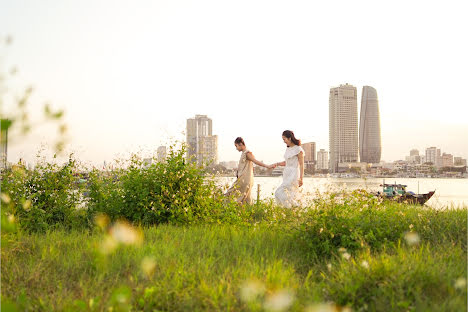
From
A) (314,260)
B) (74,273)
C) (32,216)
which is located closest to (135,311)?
(74,273)

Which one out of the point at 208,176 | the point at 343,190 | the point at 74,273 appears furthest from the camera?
the point at 208,176

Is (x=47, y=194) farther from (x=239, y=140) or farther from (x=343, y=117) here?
(x=343, y=117)

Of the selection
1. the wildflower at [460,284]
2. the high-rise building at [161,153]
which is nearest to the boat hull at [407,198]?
the wildflower at [460,284]

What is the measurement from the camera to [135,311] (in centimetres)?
297

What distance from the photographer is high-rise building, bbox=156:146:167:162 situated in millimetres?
7270

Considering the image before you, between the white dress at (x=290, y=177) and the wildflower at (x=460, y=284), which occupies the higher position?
the white dress at (x=290, y=177)

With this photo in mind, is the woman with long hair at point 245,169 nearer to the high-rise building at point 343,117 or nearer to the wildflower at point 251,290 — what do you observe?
the wildflower at point 251,290

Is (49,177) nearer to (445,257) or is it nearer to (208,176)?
(208,176)

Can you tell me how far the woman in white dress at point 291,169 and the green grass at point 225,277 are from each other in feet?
15.3

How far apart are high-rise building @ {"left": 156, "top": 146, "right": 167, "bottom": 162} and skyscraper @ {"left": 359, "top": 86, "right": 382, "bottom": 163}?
152 m

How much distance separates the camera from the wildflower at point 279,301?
2864 millimetres

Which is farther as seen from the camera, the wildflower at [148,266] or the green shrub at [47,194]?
the green shrub at [47,194]

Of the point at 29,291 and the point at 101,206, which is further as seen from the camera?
the point at 101,206

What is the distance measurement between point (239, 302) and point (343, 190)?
403cm
